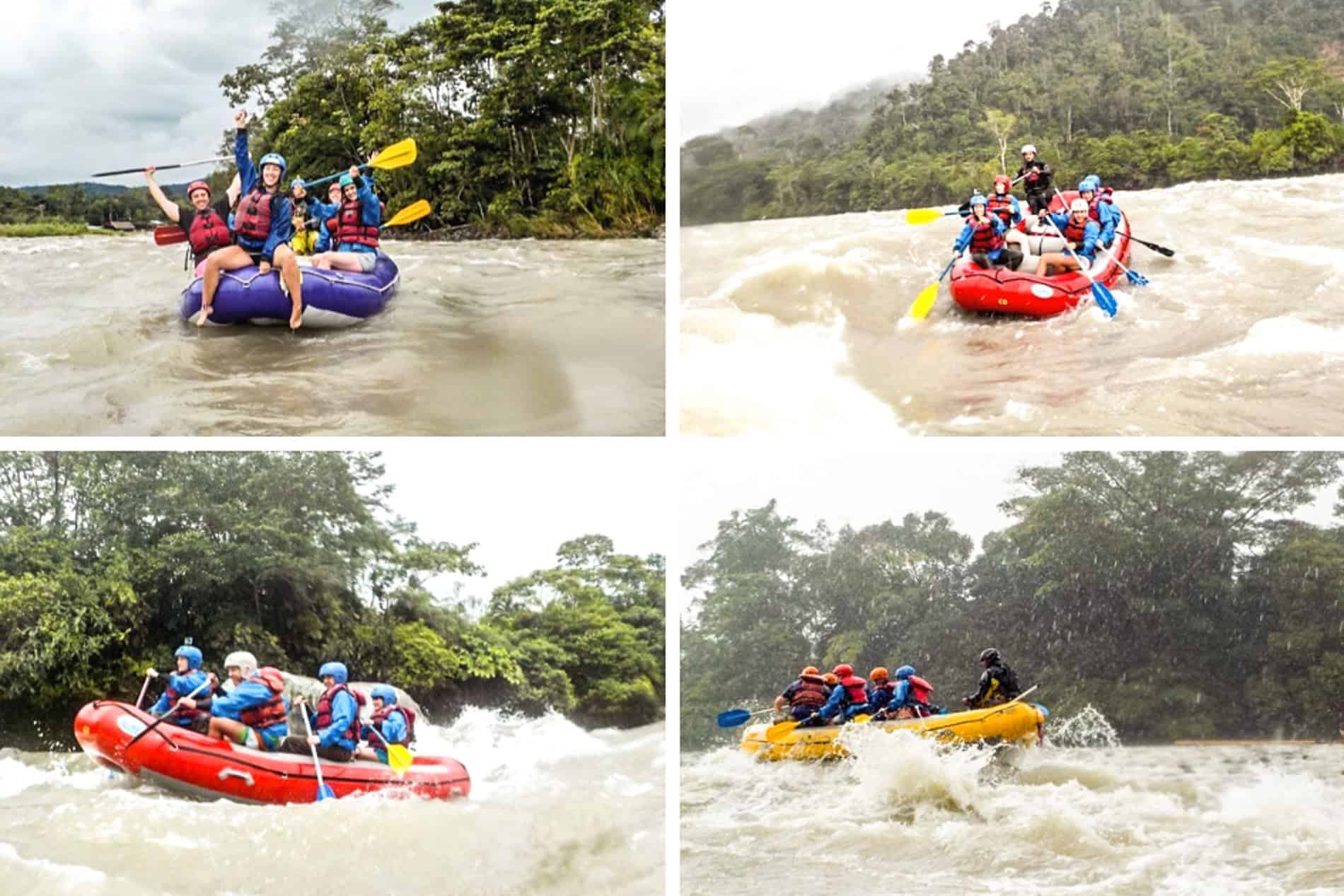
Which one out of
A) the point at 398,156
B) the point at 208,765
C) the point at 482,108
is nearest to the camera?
the point at 208,765

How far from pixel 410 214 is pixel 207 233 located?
3.15 ft

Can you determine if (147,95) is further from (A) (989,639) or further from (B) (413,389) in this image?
(A) (989,639)

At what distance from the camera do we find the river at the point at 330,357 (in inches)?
159

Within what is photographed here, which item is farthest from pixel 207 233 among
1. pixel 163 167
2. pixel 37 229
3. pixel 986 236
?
pixel 986 236

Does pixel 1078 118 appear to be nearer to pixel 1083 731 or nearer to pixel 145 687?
pixel 1083 731

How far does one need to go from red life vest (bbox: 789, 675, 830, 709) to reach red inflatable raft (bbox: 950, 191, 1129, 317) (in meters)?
1.45

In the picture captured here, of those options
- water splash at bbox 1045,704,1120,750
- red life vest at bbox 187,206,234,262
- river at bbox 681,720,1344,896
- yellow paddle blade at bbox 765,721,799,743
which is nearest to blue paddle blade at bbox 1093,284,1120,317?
water splash at bbox 1045,704,1120,750

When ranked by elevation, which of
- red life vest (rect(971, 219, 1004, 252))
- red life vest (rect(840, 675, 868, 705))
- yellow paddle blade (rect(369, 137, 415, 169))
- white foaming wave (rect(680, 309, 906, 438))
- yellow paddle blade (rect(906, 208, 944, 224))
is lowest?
red life vest (rect(840, 675, 868, 705))

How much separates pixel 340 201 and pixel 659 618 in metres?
1.96

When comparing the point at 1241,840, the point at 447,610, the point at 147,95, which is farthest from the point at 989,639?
the point at 147,95

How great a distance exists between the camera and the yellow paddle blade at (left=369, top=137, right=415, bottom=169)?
4.62 m

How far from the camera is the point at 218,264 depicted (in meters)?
4.11

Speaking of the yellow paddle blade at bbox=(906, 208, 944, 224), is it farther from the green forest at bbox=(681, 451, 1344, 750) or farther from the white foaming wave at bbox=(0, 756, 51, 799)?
the white foaming wave at bbox=(0, 756, 51, 799)

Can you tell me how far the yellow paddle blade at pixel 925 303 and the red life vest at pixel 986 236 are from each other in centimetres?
22
